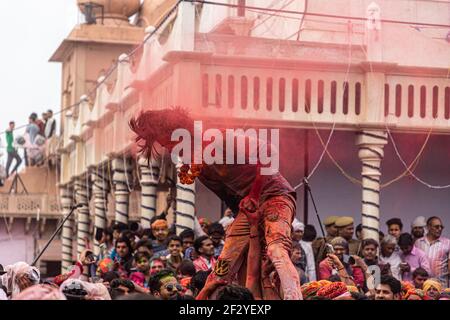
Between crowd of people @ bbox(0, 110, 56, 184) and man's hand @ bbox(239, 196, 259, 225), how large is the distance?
30.7 m

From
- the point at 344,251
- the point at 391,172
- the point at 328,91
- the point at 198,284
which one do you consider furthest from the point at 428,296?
the point at 391,172

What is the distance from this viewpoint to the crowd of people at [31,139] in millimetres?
44375

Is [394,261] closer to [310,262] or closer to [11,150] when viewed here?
[310,262]

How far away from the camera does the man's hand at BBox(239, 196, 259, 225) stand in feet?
43.7

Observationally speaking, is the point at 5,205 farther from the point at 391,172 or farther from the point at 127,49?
the point at 391,172

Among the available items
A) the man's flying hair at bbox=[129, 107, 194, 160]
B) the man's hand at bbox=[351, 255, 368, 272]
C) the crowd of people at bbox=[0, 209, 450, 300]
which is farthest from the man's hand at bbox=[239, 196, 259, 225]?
the man's hand at bbox=[351, 255, 368, 272]

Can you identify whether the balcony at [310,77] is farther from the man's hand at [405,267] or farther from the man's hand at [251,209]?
the man's hand at [251,209]

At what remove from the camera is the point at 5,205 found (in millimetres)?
47969

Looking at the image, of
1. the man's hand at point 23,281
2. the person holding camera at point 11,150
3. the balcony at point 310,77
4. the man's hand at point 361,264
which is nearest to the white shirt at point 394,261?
the man's hand at point 361,264

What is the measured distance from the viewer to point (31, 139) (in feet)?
153

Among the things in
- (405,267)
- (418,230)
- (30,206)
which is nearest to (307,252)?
(405,267)

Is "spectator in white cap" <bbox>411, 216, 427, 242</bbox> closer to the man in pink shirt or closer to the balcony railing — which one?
the man in pink shirt
